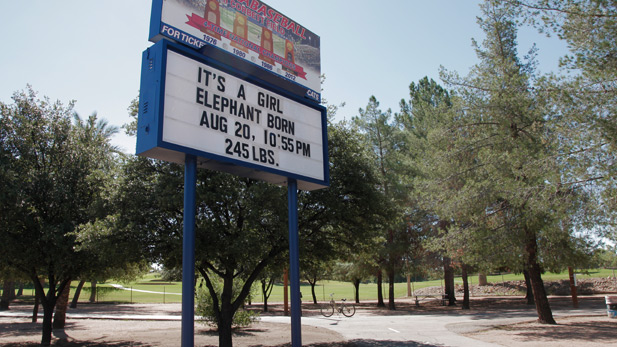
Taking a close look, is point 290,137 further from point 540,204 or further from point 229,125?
point 540,204

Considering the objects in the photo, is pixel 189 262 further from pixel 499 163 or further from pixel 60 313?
pixel 60 313

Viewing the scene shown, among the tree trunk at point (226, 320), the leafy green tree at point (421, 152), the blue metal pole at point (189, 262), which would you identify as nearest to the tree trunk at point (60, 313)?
the tree trunk at point (226, 320)

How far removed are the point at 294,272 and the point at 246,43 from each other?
4.50 metres

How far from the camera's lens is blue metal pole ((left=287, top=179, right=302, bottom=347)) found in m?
7.88

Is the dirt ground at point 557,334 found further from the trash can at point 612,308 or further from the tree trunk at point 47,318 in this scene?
the tree trunk at point 47,318

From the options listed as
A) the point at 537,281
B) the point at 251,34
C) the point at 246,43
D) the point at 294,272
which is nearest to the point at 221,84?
the point at 246,43

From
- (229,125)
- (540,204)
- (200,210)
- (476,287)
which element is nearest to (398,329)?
(540,204)

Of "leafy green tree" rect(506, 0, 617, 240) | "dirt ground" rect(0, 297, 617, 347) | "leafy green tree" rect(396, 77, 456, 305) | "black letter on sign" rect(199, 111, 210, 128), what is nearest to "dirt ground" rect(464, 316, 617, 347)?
"dirt ground" rect(0, 297, 617, 347)

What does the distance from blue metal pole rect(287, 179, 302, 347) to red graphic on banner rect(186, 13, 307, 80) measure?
2.40 meters

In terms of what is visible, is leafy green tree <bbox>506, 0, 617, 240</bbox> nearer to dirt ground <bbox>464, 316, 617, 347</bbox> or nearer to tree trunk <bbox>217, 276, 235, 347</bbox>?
dirt ground <bbox>464, 316, 617, 347</bbox>

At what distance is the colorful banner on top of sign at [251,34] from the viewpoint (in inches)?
274

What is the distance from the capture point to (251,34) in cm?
797

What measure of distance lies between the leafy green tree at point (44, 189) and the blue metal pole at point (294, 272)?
23.5ft

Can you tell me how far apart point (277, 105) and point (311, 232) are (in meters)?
5.64
